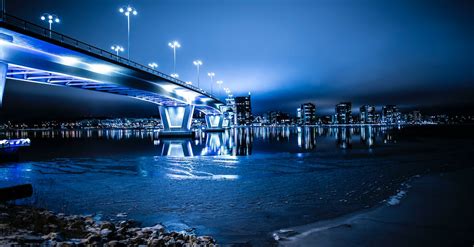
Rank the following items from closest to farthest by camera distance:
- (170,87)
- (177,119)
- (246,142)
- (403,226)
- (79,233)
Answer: (79,233) → (403,226) → (246,142) → (170,87) → (177,119)

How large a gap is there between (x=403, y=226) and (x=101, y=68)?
34373 mm

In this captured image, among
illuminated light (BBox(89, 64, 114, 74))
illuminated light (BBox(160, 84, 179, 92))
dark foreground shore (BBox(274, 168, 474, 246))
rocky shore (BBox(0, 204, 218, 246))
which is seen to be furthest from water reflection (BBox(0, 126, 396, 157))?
rocky shore (BBox(0, 204, 218, 246))

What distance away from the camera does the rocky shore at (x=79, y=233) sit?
239 inches

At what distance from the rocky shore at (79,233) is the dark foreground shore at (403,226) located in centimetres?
244

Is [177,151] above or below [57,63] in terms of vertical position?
below

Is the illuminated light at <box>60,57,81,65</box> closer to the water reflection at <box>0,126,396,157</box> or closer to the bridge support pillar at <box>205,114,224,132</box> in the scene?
the water reflection at <box>0,126,396,157</box>

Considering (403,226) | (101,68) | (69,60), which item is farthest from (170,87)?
(403,226)

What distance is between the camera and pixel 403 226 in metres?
7.28

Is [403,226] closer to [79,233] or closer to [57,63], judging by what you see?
[79,233]

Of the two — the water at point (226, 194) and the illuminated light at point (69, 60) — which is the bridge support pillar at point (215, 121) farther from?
the water at point (226, 194)

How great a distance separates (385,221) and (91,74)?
33465 millimetres

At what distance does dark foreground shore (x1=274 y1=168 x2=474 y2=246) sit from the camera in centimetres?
639

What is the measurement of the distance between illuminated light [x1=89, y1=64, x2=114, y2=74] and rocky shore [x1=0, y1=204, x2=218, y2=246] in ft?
90.2

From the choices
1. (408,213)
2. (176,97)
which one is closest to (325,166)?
(408,213)
